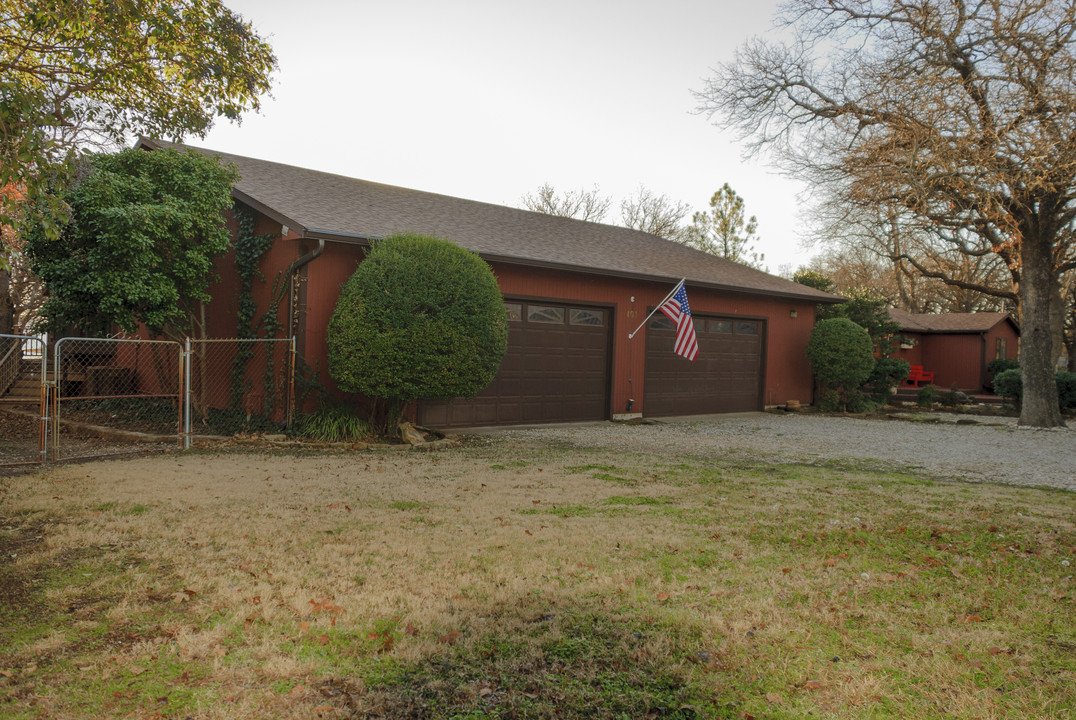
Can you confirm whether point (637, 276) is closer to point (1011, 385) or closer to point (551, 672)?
point (551, 672)

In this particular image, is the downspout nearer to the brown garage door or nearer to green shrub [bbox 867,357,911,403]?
the brown garage door

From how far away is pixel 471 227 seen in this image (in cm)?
1359

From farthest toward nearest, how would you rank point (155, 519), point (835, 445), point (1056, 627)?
point (835, 445) < point (155, 519) < point (1056, 627)

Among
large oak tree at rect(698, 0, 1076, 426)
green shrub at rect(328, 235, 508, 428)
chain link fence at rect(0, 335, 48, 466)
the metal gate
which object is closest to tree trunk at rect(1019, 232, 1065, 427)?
large oak tree at rect(698, 0, 1076, 426)

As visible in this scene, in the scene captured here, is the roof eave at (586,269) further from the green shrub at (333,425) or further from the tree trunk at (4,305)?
the tree trunk at (4,305)

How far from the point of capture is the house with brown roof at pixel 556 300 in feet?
34.9

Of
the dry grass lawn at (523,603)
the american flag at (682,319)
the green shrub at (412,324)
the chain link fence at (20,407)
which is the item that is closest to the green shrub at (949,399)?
the american flag at (682,319)

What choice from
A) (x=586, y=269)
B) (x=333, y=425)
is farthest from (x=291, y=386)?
(x=586, y=269)

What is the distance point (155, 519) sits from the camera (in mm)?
5223

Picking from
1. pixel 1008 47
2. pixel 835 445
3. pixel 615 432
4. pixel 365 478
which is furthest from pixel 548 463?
pixel 1008 47

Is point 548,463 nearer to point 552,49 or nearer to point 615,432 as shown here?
point 615,432

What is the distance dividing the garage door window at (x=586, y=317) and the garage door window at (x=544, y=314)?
9.6 inches

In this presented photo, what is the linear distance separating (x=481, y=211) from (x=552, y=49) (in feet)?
12.7

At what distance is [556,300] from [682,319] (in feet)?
7.78
